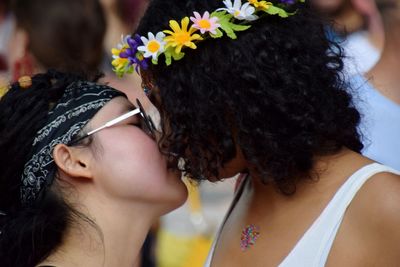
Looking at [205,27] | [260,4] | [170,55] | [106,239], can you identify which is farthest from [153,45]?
[106,239]

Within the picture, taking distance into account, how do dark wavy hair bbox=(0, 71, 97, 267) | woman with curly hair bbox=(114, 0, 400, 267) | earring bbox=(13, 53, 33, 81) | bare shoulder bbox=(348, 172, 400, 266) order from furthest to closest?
earring bbox=(13, 53, 33, 81)
dark wavy hair bbox=(0, 71, 97, 267)
woman with curly hair bbox=(114, 0, 400, 267)
bare shoulder bbox=(348, 172, 400, 266)

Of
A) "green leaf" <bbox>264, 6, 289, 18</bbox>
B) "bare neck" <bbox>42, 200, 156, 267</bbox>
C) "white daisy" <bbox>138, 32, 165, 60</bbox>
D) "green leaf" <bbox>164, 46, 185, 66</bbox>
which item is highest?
"green leaf" <bbox>264, 6, 289, 18</bbox>

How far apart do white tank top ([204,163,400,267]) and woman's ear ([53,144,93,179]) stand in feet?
2.31

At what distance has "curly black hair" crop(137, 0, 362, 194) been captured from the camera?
7.24 feet

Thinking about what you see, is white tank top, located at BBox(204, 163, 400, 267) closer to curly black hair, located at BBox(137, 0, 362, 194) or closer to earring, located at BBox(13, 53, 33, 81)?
curly black hair, located at BBox(137, 0, 362, 194)

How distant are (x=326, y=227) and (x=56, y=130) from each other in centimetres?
90

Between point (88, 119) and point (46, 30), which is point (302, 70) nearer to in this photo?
point (88, 119)

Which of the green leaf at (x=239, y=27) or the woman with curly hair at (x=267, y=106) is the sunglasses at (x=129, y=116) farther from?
the green leaf at (x=239, y=27)

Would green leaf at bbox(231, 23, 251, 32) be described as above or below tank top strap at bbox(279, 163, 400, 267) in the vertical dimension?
above

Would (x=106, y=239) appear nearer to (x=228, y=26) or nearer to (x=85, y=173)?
(x=85, y=173)

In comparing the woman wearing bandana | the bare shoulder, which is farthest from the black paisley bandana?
the bare shoulder

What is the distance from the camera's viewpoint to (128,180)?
244 centimetres

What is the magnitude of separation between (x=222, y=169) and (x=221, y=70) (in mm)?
307

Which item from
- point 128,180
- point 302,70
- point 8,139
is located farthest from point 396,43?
point 8,139
